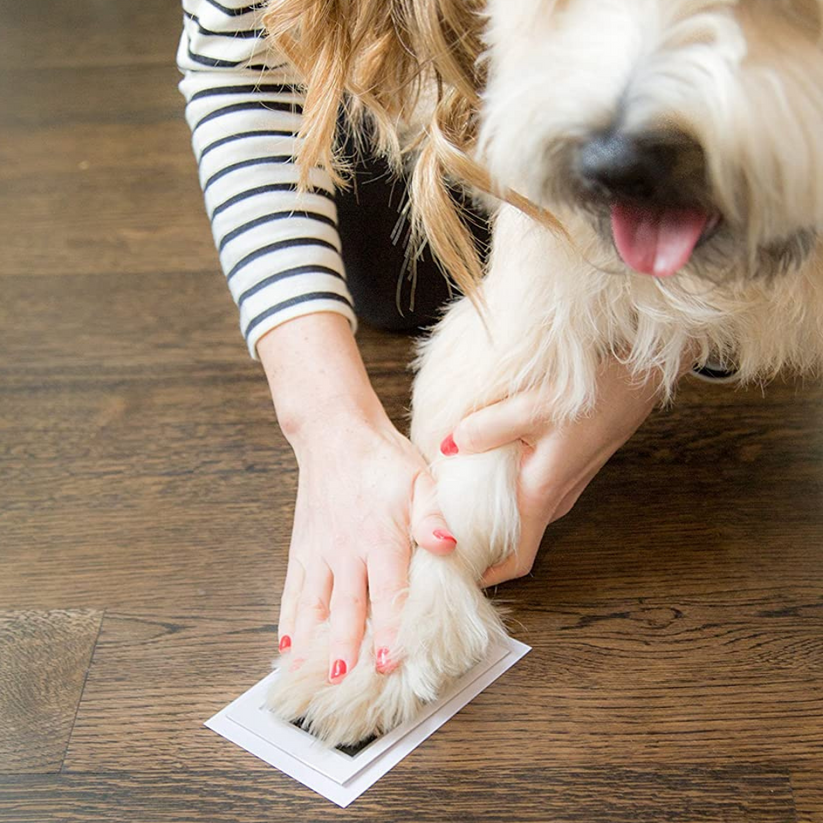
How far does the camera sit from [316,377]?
1087mm

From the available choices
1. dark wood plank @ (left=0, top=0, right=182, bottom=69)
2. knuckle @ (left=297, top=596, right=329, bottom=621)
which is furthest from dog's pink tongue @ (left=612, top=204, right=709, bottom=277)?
dark wood plank @ (left=0, top=0, right=182, bottom=69)

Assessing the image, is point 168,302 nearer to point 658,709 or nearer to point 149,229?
point 149,229

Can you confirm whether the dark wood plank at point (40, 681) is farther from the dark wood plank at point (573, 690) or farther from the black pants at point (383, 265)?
the black pants at point (383, 265)

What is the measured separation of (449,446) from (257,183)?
0.37 m

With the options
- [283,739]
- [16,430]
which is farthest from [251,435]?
[283,739]

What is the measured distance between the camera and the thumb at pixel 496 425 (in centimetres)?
94

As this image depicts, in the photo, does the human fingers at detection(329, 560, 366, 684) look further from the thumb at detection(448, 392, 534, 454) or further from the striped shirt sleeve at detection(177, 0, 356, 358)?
the striped shirt sleeve at detection(177, 0, 356, 358)

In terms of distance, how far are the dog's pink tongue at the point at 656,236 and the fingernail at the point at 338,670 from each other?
43 centimetres

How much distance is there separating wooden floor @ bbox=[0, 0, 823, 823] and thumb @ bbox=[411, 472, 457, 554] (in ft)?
0.40

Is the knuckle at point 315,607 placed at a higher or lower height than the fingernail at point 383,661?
lower

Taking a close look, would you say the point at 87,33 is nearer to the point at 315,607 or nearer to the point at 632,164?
the point at 315,607

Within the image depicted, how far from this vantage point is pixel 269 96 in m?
1.14

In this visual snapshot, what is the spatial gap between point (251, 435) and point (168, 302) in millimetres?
356

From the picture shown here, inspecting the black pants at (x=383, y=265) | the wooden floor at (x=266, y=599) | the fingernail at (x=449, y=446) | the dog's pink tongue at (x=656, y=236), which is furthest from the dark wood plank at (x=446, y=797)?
the black pants at (x=383, y=265)
